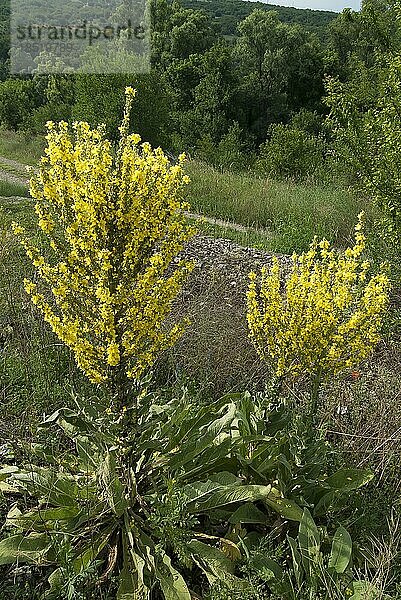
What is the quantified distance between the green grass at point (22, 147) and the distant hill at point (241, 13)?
1322 inches

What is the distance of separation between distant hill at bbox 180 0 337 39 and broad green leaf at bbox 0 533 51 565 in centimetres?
5699

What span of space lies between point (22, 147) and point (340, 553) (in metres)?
→ 23.2

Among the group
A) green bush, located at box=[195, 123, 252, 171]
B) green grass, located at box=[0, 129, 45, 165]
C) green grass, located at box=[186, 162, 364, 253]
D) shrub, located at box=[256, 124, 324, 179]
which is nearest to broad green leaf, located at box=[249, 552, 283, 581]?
green grass, located at box=[186, 162, 364, 253]

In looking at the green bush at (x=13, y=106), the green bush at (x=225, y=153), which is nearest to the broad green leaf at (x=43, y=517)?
the green bush at (x=225, y=153)

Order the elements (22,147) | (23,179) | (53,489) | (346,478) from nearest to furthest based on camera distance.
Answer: (53,489), (346,478), (23,179), (22,147)

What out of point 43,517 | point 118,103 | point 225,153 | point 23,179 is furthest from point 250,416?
point 225,153

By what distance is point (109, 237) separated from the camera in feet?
8.51

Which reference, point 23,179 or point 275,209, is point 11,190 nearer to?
point 23,179

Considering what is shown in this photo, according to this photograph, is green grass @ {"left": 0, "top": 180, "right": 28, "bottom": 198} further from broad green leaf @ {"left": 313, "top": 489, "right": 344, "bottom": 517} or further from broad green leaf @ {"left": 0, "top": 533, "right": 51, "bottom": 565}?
broad green leaf @ {"left": 313, "top": 489, "right": 344, "bottom": 517}

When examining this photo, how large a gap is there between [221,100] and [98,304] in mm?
35144

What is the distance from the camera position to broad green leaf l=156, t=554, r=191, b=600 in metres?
2.69

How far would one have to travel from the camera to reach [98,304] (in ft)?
8.97

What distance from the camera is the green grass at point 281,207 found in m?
9.80

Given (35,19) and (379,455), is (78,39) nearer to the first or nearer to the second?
(35,19)
